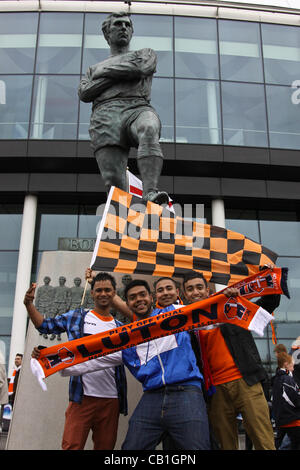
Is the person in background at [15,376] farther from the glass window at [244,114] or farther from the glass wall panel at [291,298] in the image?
the glass window at [244,114]

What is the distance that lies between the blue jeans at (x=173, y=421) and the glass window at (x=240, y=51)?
15.0 metres

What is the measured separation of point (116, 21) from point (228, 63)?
12219mm

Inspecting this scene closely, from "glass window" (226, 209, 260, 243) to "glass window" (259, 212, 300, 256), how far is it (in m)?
0.26

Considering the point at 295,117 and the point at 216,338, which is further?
the point at 295,117

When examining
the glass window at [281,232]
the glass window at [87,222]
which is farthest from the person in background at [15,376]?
the glass window at [281,232]

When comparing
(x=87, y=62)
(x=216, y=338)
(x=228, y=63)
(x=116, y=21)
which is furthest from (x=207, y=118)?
(x=216, y=338)

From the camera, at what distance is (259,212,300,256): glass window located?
1530 centimetres

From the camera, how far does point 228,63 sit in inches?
625

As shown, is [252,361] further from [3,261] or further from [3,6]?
[3,6]

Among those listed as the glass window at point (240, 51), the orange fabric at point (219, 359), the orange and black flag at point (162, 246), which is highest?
the glass window at point (240, 51)

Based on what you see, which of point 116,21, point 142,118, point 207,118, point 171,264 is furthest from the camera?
point 207,118

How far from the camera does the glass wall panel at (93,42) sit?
1562 centimetres

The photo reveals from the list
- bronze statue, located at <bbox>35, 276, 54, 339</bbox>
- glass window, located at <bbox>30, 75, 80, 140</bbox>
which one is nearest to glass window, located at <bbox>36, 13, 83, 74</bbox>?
glass window, located at <bbox>30, 75, 80, 140</bbox>

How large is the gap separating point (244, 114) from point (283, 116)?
144cm
